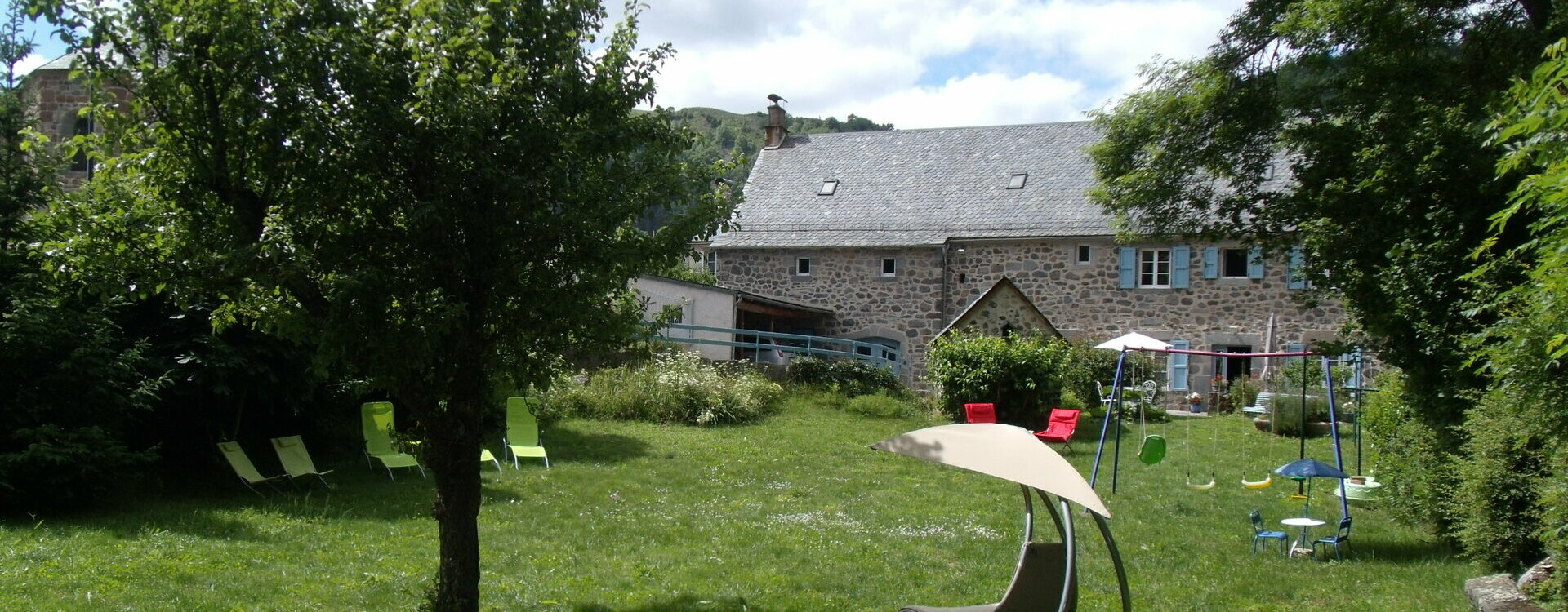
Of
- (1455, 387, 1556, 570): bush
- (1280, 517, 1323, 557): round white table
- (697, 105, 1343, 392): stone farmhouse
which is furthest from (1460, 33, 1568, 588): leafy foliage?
(697, 105, 1343, 392): stone farmhouse

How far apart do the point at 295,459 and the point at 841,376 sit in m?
11.2

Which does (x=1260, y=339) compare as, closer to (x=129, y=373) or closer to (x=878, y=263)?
(x=878, y=263)

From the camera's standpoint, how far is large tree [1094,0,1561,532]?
304 inches

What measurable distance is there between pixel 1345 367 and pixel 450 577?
62.5 feet

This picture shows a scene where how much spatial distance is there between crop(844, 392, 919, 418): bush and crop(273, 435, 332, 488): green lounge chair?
958 centimetres

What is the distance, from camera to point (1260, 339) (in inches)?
887

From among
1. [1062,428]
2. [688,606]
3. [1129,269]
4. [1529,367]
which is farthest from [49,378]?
[1129,269]

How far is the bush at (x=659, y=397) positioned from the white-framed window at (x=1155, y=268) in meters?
11.0

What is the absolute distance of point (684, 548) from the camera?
764 centimetres

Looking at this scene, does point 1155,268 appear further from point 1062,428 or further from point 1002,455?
point 1002,455

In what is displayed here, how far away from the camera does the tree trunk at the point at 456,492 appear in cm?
523

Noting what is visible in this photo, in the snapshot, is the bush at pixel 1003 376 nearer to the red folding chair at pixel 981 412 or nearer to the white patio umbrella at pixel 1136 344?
the red folding chair at pixel 981 412

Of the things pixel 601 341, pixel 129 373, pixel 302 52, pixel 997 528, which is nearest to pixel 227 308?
pixel 302 52

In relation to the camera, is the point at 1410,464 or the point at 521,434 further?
the point at 521,434
